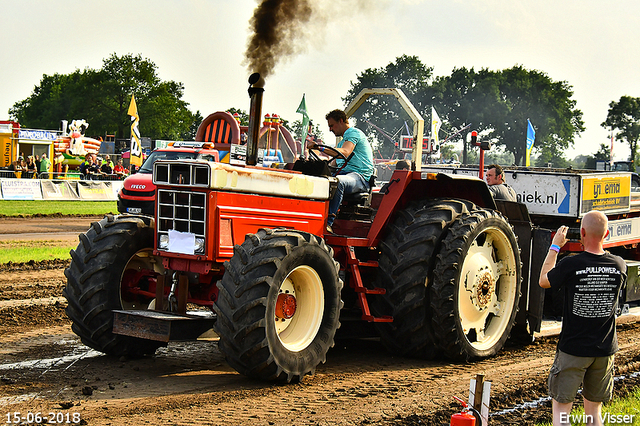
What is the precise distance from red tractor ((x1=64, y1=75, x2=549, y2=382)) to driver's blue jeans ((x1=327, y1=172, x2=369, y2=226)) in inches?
4.4

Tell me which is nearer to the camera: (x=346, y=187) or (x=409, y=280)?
(x=409, y=280)

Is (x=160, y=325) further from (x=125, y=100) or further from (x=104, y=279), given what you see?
(x=125, y=100)

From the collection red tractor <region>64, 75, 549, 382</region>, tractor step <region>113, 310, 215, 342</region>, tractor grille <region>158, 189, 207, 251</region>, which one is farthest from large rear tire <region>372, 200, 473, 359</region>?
tractor grille <region>158, 189, 207, 251</region>

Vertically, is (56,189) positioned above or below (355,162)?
below

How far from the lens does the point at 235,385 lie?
17.9ft

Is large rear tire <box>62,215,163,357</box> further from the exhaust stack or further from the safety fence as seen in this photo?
the safety fence

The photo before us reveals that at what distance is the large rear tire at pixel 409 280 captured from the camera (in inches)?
249

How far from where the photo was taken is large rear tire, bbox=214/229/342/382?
16.7 ft

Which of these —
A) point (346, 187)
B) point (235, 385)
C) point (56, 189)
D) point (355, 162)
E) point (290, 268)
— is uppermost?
point (355, 162)

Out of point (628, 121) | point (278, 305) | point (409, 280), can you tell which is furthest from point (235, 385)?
point (628, 121)

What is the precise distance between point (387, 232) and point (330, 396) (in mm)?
1906

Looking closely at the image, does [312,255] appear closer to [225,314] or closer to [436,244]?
[225,314]

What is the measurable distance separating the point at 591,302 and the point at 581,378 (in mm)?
432

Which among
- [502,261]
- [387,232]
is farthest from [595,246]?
[502,261]
